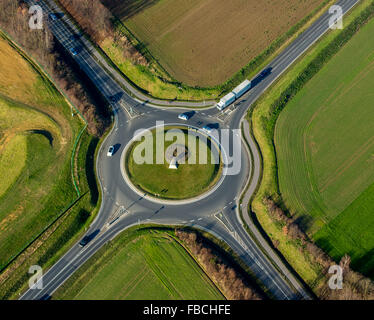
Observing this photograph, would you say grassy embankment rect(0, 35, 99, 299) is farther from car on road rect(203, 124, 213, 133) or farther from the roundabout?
car on road rect(203, 124, 213, 133)

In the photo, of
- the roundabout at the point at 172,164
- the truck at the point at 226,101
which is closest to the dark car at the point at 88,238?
the roundabout at the point at 172,164

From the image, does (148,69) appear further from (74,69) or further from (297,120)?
(297,120)

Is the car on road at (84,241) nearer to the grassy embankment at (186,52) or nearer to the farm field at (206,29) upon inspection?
the grassy embankment at (186,52)

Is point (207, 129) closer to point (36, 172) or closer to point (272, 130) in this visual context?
point (272, 130)

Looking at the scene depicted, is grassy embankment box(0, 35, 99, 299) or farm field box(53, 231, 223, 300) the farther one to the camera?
grassy embankment box(0, 35, 99, 299)

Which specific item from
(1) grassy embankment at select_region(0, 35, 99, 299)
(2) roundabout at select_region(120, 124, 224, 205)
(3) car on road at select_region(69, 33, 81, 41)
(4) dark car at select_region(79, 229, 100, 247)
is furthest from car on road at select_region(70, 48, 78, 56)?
(4) dark car at select_region(79, 229, 100, 247)

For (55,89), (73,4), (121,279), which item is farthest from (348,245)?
(73,4)
